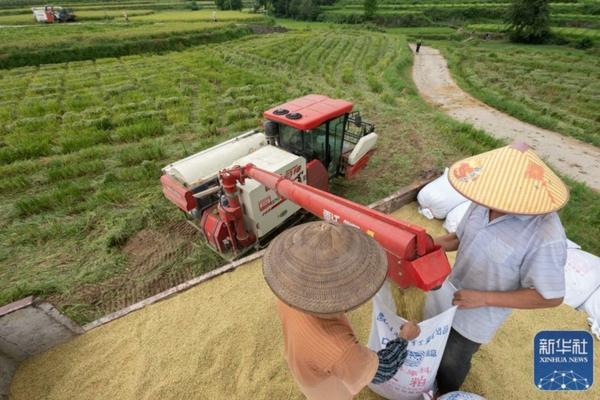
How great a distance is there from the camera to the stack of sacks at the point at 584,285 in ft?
8.97

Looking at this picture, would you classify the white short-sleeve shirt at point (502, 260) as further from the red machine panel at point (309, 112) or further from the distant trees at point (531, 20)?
the distant trees at point (531, 20)

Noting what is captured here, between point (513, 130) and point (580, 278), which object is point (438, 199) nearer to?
point (580, 278)

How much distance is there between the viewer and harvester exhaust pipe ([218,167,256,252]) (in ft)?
10.1

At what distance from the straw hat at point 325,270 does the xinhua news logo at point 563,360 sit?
2174 millimetres

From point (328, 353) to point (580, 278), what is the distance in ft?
9.86

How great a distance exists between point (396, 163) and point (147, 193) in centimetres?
459

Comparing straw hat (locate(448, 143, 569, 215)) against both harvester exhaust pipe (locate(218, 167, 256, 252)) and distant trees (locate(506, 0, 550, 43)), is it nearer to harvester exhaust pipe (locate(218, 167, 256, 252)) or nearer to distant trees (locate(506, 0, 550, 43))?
harvester exhaust pipe (locate(218, 167, 256, 252))

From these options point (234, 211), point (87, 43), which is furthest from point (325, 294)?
point (87, 43)

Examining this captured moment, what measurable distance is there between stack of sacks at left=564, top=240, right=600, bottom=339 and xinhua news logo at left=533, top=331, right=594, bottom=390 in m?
0.23

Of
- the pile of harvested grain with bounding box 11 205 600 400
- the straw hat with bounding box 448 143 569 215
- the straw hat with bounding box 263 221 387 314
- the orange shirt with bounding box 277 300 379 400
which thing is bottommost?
the pile of harvested grain with bounding box 11 205 600 400

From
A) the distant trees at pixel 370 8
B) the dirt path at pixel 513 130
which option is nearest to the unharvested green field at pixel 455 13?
the distant trees at pixel 370 8

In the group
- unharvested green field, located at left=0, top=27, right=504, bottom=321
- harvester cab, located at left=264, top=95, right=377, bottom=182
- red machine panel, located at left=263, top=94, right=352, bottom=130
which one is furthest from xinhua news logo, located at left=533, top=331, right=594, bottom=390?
red machine panel, located at left=263, top=94, right=352, bottom=130

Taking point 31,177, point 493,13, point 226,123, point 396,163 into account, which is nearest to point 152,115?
point 226,123

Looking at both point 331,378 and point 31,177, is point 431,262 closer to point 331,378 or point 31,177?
point 331,378
